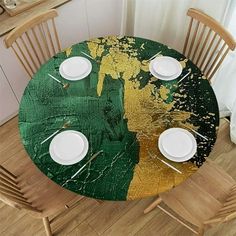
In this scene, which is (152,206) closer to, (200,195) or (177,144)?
(200,195)

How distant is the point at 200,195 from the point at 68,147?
75cm

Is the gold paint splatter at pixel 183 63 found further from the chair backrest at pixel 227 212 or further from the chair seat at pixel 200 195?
the chair backrest at pixel 227 212

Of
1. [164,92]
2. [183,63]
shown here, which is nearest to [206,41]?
[183,63]

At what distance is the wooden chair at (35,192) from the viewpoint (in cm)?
138

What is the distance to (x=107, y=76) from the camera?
1.59 metres

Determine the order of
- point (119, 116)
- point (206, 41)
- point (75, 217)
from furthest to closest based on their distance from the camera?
point (75, 217) < point (206, 41) < point (119, 116)

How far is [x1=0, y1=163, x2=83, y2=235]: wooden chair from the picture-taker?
4.53 feet

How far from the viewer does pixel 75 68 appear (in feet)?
5.22

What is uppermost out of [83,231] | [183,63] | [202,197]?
[183,63]

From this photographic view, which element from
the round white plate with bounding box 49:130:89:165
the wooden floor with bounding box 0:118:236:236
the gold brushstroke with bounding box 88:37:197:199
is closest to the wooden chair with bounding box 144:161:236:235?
the gold brushstroke with bounding box 88:37:197:199

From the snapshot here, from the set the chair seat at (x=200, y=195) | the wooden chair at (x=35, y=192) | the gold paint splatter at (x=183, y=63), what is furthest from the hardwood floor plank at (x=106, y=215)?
the gold paint splatter at (x=183, y=63)

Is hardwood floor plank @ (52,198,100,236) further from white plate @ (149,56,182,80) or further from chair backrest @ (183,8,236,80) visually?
chair backrest @ (183,8,236,80)

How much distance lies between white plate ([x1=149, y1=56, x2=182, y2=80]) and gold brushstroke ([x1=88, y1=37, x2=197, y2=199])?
0.04 meters

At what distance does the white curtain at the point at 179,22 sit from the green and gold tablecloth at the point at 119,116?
37 cm
